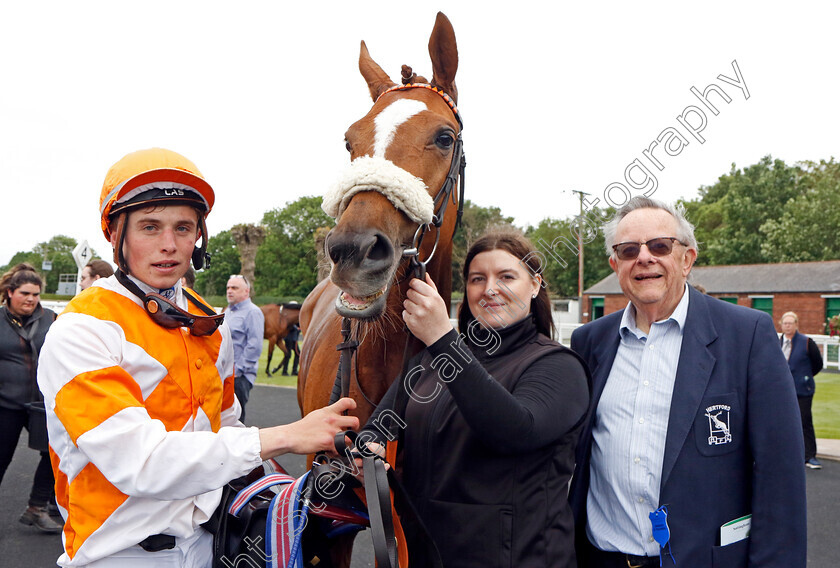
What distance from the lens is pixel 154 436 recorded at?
1312 millimetres

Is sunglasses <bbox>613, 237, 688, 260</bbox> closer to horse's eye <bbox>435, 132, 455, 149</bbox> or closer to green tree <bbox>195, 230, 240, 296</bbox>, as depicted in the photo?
horse's eye <bbox>435, 132, 455, 149</bbox>

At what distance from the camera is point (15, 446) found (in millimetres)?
4383

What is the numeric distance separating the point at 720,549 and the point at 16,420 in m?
4.95

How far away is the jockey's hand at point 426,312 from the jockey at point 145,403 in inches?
12.7

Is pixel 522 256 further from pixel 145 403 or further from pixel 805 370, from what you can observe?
pixel 805 370

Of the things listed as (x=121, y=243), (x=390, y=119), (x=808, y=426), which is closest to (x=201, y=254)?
(x=121, y=243)

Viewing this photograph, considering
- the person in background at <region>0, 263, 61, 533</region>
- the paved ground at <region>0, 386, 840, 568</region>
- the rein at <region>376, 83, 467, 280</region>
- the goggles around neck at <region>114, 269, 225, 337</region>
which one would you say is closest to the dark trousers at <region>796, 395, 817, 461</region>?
the paved ground at <region>0, 386, 840, 568</region>

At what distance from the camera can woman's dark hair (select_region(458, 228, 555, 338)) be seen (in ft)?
6.14

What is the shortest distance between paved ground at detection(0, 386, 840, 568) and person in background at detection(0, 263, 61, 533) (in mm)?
200

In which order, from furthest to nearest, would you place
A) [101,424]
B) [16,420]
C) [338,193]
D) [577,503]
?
[16,420]
[577,503]
[338,193]
[101,424]

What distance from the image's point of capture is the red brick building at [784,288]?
1024 inches

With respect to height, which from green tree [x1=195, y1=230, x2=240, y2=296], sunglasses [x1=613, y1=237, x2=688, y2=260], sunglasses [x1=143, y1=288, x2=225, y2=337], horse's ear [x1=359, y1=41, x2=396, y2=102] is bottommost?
sunglasses [x1=143, y1=288, x2=225, y2=337]

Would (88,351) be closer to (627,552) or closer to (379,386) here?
(379,386)

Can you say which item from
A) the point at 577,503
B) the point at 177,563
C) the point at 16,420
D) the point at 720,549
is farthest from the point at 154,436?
the point at 16,420
